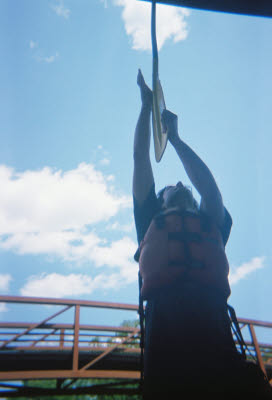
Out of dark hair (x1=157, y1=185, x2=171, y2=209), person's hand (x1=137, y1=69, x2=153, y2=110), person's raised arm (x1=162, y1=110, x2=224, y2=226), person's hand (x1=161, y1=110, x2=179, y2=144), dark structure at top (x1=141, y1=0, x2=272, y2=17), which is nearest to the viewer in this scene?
dark structure at top (x1=141, y1=0, x2=272, y2=17)

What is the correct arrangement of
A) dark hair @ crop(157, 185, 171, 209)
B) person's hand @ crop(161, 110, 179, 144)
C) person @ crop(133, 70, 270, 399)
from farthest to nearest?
dark hair @ crop(157, 185, 171, 209)
person's hand @ crop(161, 110, 179, 144)
person @ crop(133, 70, 270, 399)

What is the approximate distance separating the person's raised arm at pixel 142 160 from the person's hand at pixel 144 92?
0.08m

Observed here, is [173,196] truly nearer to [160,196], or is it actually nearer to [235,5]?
[160,196]

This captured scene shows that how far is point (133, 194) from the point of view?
1.86 m

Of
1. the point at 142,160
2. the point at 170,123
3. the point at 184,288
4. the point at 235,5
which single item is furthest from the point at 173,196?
the point at 235,5

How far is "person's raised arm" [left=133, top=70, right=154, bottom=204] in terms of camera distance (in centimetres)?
186

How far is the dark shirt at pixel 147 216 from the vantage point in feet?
5.67

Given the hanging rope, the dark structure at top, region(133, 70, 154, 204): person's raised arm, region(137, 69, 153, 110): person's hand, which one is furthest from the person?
the dark structure at top

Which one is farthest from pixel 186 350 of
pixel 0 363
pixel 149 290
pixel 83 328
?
pixel 0 363

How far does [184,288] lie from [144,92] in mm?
1670

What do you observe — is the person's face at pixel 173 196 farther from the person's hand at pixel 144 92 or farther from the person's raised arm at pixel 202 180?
the person's hand at pixel 144 92

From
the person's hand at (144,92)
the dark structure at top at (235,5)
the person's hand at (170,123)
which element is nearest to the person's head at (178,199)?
the person's hand at (170,123)

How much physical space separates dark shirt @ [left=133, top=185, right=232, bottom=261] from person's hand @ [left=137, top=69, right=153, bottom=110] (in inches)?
30.1

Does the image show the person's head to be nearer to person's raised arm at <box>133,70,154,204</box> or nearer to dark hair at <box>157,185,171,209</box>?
dark hair at <box>157,185,171,209</box>
